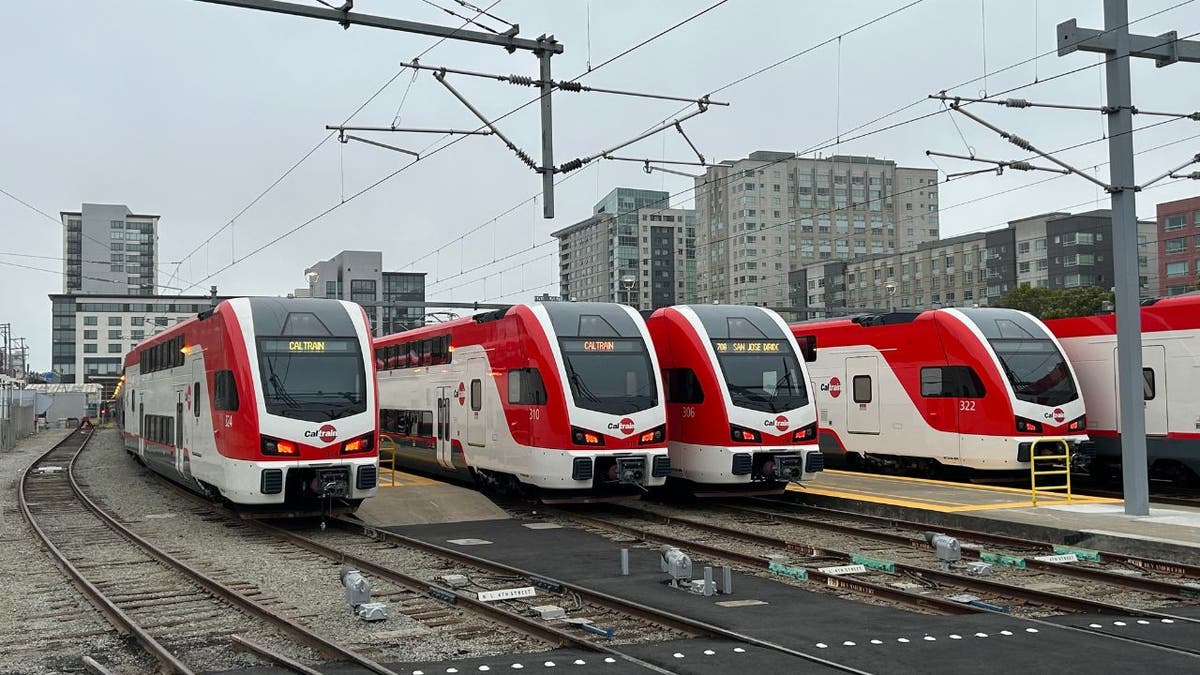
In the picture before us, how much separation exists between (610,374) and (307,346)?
4.64 metres

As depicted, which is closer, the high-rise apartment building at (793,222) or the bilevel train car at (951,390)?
the bilevel train car at (951,390)

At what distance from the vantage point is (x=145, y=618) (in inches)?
387

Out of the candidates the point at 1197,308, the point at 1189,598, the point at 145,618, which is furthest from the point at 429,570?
the point at 1197,308

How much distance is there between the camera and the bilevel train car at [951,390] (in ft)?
63.4

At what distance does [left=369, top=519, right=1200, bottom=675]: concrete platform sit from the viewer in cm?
759

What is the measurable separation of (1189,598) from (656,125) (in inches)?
424

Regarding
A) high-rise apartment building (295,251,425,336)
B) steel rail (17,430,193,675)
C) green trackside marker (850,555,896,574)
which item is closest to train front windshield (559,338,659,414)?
green trackside marker (850,555,896,574)

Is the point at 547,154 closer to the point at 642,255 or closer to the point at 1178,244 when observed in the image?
the point at 1178,244

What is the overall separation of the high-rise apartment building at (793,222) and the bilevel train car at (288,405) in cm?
10302

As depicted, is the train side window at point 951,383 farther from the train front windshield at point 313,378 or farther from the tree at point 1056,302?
the tree at point 1056,302

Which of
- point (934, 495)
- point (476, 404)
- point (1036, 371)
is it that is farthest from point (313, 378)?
point (1036, 371)

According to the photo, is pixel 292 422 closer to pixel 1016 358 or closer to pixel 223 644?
pixel 223 644

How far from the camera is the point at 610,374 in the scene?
56.0 feet

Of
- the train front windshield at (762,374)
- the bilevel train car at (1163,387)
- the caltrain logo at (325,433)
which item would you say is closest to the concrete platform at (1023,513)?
the train front windshield at (762,374)
